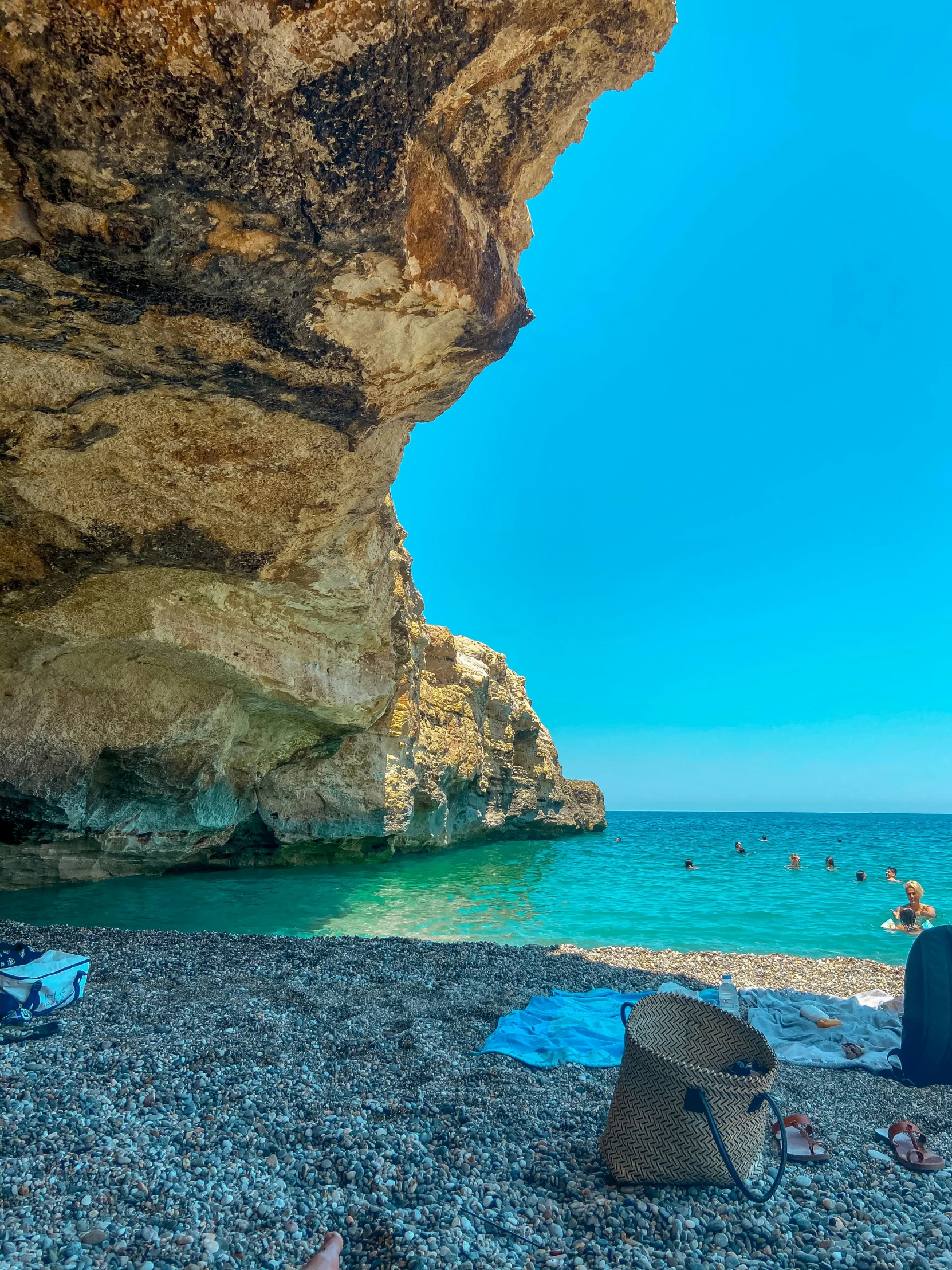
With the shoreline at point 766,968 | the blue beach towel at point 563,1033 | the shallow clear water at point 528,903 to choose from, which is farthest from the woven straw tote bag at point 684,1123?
the shallow clear water at point 528,903

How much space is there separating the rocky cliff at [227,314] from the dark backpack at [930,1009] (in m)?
6.12

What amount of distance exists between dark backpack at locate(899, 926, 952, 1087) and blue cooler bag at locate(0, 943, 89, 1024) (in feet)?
23.0

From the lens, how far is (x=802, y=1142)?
3756 mm

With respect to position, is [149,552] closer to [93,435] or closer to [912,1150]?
[93,435]

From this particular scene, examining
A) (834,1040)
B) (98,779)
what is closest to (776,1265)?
(834,1040)

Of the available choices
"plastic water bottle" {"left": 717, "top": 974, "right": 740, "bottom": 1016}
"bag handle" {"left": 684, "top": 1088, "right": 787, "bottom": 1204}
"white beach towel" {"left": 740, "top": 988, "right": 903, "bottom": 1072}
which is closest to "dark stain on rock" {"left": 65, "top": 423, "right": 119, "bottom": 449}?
"bag handle" {"left": 684, "top": 1088, "right": 787, "bottom": 1204}

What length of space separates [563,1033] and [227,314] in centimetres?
654

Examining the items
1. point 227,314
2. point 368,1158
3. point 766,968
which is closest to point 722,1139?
point 368,1158

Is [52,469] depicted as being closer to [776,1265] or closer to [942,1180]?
[776,1265]

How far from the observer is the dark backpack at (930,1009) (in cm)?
479

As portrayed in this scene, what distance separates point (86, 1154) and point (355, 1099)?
1.50 m

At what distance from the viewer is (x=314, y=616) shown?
11078mm

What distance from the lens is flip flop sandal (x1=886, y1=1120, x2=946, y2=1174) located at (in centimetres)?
363

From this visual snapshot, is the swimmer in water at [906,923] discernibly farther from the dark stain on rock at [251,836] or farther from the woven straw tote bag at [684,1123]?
the dark stain on rock at [251,836]
